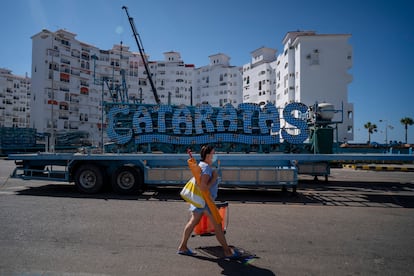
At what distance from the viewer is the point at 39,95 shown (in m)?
76.6

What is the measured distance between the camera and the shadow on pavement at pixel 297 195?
9875mm

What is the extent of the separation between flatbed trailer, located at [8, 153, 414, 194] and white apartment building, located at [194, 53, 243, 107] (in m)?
90.8

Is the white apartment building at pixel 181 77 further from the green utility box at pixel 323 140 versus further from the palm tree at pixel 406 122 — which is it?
the palm tree at pixel 406 122

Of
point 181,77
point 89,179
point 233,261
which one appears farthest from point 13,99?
point 233,261

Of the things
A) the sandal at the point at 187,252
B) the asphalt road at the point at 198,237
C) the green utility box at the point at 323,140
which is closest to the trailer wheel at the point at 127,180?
the asphalt road at the point at 198,237

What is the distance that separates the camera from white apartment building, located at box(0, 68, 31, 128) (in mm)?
108938

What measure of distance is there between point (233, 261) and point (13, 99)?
13475cm

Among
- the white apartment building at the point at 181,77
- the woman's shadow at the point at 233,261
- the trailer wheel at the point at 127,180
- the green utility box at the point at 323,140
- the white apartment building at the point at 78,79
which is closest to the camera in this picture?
the woman's shadow at the point at 233,261

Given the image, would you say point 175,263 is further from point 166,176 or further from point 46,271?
point 166,176

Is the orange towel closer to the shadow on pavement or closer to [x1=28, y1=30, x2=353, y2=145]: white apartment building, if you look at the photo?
the shadow on pavement

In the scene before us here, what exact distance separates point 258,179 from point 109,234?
19.4 feet

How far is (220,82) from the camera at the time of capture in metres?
104

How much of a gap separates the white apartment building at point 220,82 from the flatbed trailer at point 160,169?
9077cm

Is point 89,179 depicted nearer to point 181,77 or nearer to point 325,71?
point 325,71
